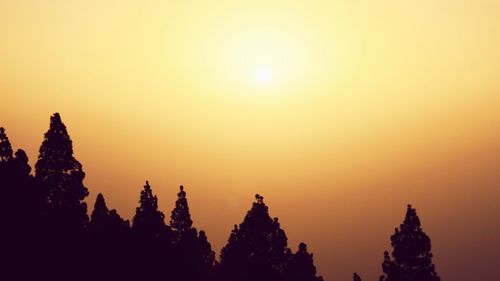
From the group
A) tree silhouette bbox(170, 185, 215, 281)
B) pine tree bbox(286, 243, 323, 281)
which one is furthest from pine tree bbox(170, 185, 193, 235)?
pine tree bbox(286, 243, 323, 281)

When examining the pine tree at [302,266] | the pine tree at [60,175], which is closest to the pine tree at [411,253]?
the pine tree at [302,266]

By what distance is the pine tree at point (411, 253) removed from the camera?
3584 centimetres

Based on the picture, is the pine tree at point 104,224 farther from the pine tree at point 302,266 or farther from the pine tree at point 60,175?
the pine tree at point 302,266

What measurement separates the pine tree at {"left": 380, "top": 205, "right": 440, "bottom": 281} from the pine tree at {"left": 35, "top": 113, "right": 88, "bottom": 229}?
2516 centimetres

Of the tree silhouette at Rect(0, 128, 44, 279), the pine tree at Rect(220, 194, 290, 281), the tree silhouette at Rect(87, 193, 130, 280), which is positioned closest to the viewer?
the pine tree at Rect(220, 194, 290, 281)

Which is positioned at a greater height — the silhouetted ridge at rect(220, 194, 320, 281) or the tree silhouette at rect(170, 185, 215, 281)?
the tree silhouette at rect(170, 185, 215, 281)

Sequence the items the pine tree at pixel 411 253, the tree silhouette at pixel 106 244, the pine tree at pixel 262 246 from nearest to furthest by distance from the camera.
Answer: the pine tree at pixel 411 253
the pine tree at pixel 262 246
the tree silhouette at pixel 106 244

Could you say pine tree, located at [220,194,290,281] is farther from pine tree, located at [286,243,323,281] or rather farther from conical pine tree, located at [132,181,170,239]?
conical pine tree, located at [132,181,170,239]

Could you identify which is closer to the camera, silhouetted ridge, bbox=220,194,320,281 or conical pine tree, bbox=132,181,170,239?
silhouetted ridge, bbox=220,194,320,281

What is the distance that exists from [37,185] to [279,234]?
19047mm

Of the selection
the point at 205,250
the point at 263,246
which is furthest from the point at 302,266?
the point at 205,250

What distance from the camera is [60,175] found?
165 feet

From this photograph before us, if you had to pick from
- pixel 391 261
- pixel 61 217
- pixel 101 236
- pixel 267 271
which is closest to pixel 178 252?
pixel 101 236

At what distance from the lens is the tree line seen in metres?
43.8
